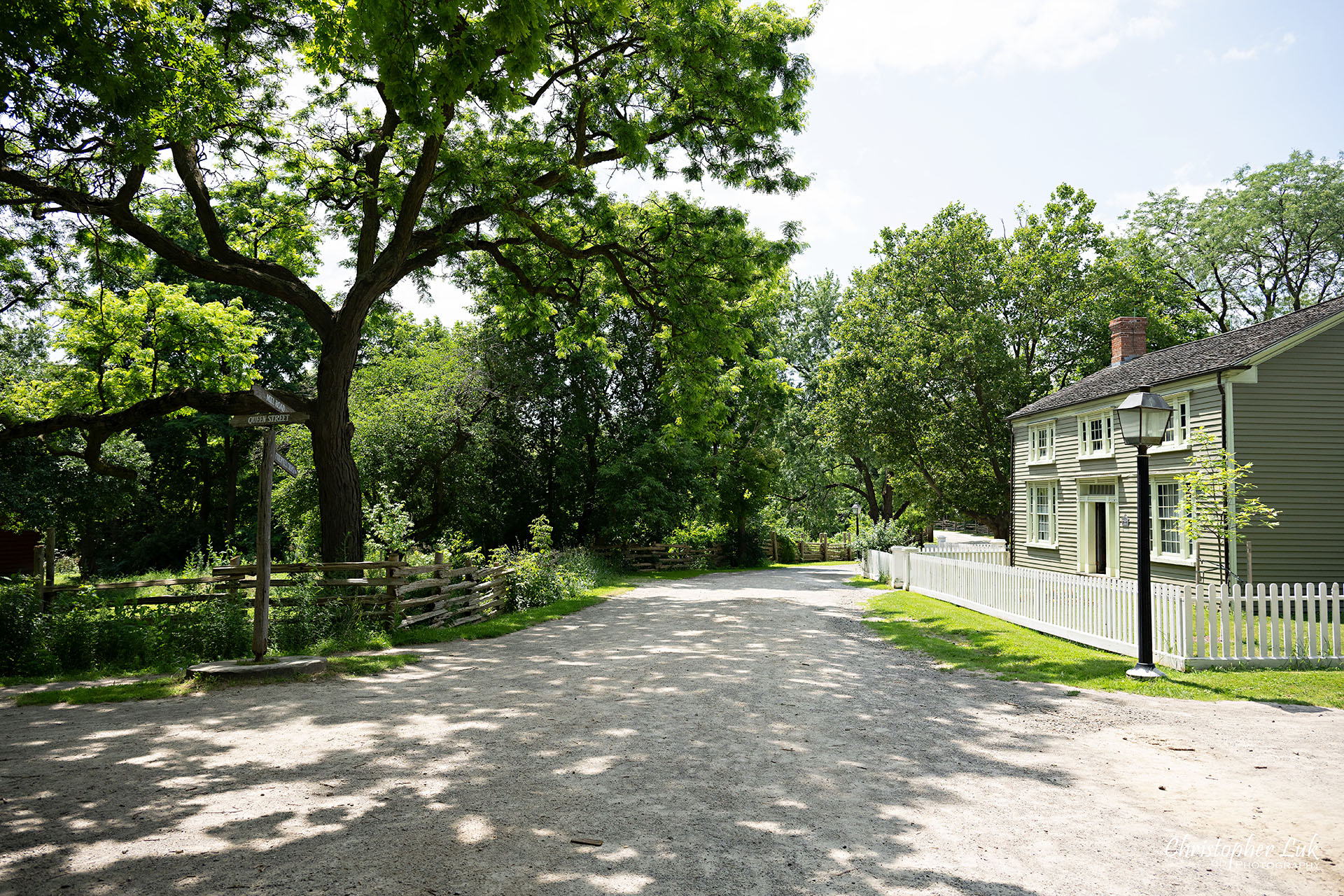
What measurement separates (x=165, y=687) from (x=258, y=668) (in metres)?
0.99

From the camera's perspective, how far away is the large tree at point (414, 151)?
783 centimetres

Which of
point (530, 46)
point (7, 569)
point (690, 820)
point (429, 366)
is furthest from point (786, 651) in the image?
point (7, 569)

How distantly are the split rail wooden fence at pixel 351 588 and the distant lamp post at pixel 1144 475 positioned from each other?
426 inches

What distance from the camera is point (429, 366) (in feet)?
90.3

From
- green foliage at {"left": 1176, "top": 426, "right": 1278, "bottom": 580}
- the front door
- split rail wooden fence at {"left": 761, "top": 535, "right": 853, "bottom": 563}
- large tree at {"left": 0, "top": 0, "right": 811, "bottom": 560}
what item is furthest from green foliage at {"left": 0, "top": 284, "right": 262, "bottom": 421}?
split rail wooden fence at {"left": 761, "top": 535, "right": 853, "bottom": 563}

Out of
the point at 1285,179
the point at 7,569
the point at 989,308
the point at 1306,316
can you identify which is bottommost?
the point at 7,569

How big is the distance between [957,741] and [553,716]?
12.4 ft

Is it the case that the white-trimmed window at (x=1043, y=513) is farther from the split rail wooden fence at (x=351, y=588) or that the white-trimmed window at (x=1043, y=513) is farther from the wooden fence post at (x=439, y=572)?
the wooden fence post at (x=439, y=572)

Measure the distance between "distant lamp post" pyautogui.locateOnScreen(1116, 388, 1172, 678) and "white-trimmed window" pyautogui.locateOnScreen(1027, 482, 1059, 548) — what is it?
657 inches

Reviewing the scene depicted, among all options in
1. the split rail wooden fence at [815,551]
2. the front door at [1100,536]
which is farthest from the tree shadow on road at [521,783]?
the split rail wooden fence at [815,551]

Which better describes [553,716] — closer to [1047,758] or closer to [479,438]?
[1047,758]

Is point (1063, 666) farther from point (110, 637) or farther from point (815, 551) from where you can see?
point (815, 551)

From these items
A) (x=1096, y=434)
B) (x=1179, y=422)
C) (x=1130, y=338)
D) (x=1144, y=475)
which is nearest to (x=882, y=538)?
(x=1096, y=434)

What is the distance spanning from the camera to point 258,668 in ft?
30.3
